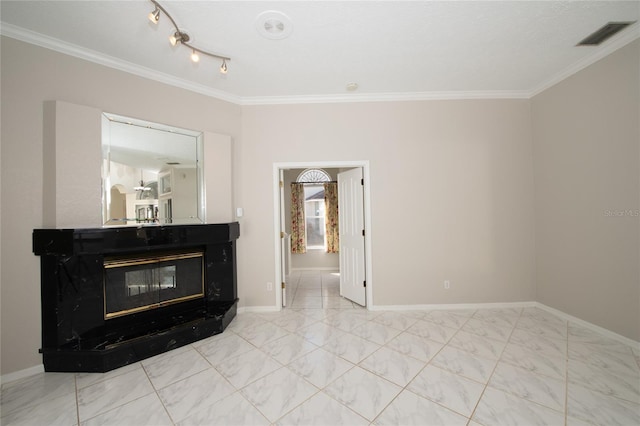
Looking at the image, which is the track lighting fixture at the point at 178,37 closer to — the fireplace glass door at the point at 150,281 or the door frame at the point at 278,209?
the door frame at the point at 278,209

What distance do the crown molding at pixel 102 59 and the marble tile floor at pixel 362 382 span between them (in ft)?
9.62

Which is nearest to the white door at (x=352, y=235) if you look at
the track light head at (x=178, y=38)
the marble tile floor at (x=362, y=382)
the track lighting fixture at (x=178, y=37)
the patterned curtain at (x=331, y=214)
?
the marble tile floor at (x=362, y=382)

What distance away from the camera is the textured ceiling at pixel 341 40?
1.83 metres

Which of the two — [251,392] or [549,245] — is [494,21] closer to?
[549,245]

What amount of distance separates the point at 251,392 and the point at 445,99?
3.99 m

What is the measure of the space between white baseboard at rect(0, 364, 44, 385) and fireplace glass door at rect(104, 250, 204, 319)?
58 cm

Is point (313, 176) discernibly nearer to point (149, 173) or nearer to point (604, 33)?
point (149, 173)

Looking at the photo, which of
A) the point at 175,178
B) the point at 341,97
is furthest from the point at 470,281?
the point at 175,178

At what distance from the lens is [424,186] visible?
3199 mm

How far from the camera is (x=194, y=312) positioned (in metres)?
2.66

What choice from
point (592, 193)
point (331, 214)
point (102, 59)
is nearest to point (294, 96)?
point (102, 59)

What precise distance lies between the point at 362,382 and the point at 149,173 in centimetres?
295

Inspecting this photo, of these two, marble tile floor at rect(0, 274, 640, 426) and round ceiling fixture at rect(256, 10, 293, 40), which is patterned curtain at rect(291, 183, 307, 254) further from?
round ceiling fixture at rect(256, 10, 293, 40)

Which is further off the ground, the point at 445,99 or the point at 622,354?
the point at 445,99
